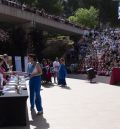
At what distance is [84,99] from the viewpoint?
16.9 metres

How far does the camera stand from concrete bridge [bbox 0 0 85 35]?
43.2 m

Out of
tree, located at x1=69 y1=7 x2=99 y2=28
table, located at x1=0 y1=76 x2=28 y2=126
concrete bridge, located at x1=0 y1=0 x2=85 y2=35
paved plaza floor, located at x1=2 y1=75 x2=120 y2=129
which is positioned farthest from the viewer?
tree, located at x1=69 y1=7 x2=99 y2=28

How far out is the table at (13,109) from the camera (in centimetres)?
1077

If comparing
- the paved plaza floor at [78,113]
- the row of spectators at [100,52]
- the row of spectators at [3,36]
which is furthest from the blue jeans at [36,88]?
the row of spectators at [3,36]

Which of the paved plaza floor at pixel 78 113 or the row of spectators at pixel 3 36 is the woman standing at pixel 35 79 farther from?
the row of spectators at pixel 3 36

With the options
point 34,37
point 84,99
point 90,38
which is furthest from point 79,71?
point 84,99

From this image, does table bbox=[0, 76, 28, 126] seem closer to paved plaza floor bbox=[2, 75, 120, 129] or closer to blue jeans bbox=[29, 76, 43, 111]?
paved plaza floor bbox=[2, 75, 120, 129]

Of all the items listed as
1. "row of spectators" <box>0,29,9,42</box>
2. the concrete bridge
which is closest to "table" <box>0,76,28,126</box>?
the concrete bridge

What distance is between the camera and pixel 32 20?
4881 cm

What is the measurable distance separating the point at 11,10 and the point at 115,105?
30043 millimetres

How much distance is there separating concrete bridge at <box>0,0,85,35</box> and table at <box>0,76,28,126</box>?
31.6 meters

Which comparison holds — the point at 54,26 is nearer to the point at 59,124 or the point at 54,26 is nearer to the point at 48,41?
the point at 48,41

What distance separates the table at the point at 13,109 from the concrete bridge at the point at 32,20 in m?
31.6

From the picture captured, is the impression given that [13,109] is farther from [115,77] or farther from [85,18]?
[85,18]
